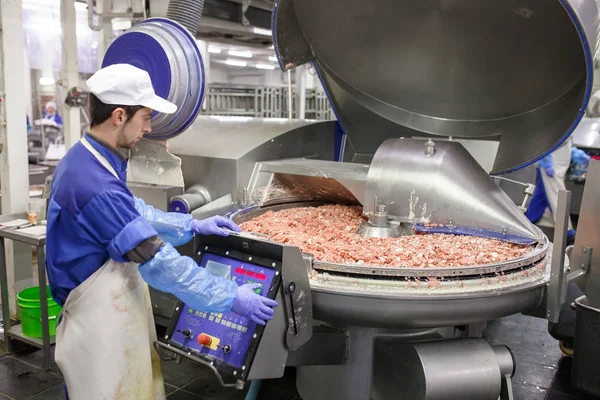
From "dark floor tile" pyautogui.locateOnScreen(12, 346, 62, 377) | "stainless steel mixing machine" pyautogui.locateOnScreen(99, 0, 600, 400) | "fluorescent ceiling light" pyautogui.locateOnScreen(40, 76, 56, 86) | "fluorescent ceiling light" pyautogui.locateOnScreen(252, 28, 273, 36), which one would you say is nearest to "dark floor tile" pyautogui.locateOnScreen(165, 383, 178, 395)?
"dark floor tile" pyautogui.locateOnScreen(12, 346, 62, 377)

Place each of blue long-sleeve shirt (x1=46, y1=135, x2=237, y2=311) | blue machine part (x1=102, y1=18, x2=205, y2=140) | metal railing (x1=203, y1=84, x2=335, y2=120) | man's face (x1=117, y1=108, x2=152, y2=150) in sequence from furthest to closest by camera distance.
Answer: metal railing (x1=203, y1=84, x2=335, y2=120)
blue machine part (x1=102, y1=18, x2=205, y2=140)
man's face (x1=117, y1=108, x2=152, y2=150)
blue long-sleeve shirt (x1=46, y1=135, x2=237, y2=311)

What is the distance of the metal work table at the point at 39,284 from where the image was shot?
2943 mm

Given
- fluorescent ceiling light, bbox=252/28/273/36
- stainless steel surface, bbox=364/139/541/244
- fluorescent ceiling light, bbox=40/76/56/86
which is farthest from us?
fluorescent ceiling light, bbox=40/76/56/86

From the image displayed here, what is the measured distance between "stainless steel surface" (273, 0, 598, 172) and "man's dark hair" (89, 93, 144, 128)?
4.44 ft

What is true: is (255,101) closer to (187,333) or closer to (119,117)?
(187,333)

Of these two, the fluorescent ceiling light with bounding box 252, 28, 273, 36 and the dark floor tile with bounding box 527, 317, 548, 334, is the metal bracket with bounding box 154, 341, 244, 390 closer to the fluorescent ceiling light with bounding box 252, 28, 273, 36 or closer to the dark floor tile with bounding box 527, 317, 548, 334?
the dark floor tile with bounding box 527, 317, 548, 334

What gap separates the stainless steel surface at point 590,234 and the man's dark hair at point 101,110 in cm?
196

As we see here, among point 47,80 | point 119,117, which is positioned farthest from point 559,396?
point 47,80

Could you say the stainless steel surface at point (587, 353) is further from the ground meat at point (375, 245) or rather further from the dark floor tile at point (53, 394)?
the dark floor tile at point (53, 394)

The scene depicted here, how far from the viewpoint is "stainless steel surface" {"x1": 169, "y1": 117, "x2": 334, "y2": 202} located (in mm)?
2828

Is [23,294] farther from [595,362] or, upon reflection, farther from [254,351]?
[595,362]

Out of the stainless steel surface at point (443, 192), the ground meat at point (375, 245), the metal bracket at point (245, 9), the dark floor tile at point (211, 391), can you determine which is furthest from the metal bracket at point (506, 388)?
the metal bracket at point (245, 9)

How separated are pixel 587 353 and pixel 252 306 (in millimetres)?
2102

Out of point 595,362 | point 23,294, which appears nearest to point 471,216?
point 595,362
